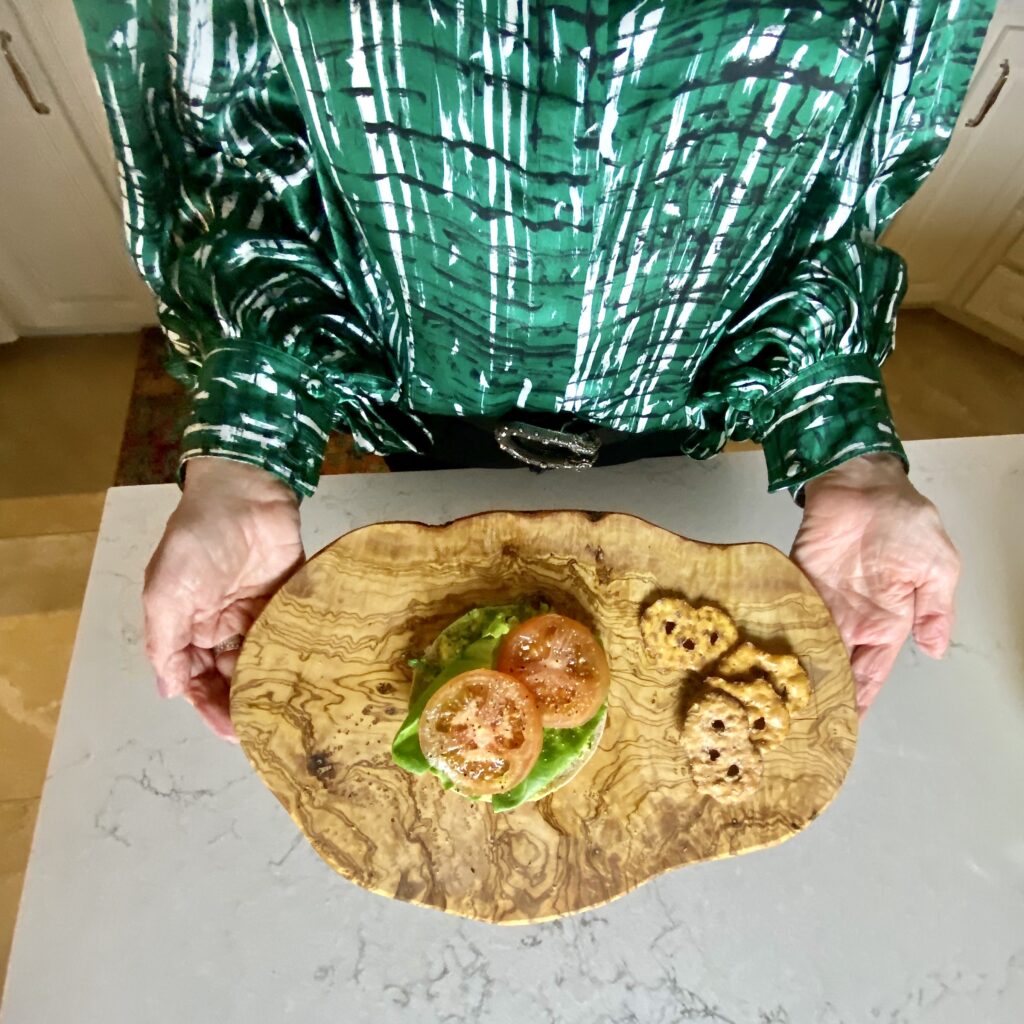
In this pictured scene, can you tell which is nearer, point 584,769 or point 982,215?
point 584,769

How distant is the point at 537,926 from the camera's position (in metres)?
0.66

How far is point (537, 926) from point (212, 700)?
0.33 m

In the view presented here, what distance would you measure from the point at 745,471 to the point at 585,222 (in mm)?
445

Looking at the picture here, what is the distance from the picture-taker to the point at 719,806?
1.87ft

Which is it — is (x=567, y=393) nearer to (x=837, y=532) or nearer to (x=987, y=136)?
(x=837, y=532)

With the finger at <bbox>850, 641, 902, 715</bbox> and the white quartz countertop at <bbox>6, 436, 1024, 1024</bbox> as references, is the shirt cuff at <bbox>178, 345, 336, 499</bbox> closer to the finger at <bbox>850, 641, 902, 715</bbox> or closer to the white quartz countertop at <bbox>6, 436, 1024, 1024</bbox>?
the white quartz countertop at <bbox>6, 436, 1024, 1024</bbox>

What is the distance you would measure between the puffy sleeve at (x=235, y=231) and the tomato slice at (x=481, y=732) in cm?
20

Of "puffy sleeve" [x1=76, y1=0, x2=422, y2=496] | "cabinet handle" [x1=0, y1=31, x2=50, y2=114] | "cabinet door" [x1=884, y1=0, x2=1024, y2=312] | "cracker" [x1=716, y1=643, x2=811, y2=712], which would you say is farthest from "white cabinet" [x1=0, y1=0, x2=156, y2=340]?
"cabinet door" [x1=884, y1=0, x2=1024, y2=312]

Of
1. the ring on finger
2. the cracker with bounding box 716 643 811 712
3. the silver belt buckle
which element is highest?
the silver belt buckle

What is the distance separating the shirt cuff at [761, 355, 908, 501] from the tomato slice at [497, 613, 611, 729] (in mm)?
207

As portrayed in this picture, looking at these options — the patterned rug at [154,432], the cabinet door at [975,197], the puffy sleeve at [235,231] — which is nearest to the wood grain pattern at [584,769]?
the puffy sleeve at [235,231]

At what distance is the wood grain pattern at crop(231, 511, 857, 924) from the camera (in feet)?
1.83

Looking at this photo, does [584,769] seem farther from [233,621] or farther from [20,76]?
[20,76]

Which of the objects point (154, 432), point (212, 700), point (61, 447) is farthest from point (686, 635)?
point (61, 447)
